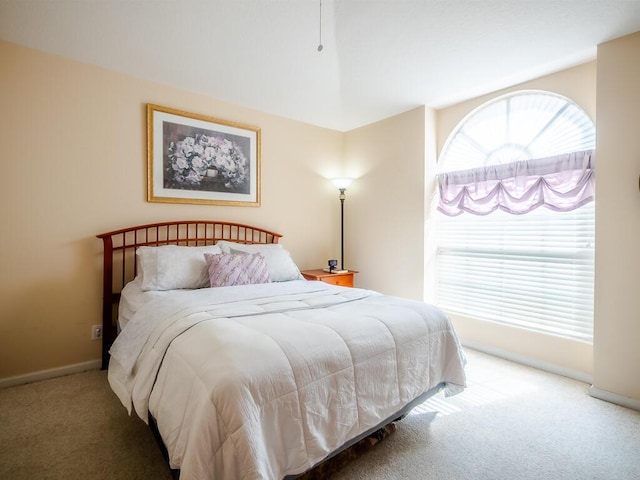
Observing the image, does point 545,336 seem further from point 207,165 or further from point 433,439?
point 207,165

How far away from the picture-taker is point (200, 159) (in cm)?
322

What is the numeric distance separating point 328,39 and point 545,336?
9.74 ft

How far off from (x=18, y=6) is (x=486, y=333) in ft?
14.3

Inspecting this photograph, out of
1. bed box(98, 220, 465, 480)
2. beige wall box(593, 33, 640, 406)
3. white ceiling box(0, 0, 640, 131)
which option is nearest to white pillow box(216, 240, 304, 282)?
bed box(98, 220, 465, 480)

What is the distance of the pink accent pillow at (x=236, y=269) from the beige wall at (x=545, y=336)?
214 cm

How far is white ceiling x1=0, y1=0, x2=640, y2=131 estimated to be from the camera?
1.99 metres

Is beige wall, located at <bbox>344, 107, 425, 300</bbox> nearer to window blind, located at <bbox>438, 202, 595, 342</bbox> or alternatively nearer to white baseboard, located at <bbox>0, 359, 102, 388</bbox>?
window blind, located at <bbox>438, 202, 595, 342</bbox>

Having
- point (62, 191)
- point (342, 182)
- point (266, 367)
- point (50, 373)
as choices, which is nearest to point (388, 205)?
point (342, 182)

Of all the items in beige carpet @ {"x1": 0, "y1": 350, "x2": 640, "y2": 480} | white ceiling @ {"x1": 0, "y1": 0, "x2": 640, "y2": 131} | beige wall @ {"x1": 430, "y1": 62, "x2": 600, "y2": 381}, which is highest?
white ceiling @ {"x1": 0, "y1": 0, "x2": 640, "y2": 131}

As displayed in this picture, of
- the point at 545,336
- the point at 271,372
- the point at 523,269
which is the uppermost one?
the point at 523,269

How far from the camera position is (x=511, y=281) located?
303 centimetres

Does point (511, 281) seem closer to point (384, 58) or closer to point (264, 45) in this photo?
point (384, 58)

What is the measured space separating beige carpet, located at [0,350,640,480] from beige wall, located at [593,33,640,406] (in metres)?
0.30

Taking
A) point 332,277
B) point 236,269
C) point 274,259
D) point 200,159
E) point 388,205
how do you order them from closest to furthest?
point 236,269 < point 274,259 < point 200,159 < point 332,277 < point 388,205
